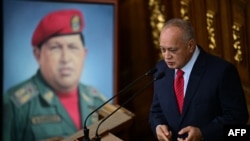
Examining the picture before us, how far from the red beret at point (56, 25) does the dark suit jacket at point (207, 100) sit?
1.61m

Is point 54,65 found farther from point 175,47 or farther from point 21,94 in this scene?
point 175,47

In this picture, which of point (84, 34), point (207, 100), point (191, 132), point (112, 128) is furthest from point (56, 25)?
point (191, 132)

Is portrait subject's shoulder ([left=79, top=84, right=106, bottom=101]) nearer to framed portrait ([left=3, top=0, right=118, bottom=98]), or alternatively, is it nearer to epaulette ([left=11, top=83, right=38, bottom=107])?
framed portrait ([left=3, top=0, right=118, bottom=98])

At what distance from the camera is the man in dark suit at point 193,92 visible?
2027 millimetres

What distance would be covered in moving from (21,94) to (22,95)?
0.01 m

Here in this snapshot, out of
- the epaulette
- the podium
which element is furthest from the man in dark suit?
the epaulette

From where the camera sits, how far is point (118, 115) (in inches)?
96.5

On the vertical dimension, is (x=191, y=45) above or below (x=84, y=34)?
above

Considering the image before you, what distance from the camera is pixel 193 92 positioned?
2.14m

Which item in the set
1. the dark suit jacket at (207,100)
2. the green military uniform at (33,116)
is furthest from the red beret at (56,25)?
the dark suit jacket at (207,100)

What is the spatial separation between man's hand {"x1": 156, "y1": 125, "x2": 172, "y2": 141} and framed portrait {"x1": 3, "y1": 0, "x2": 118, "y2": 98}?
1731 mm

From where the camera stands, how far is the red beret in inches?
147

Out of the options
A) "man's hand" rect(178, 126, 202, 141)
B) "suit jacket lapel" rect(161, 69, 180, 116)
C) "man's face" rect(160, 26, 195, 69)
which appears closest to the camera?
"man's hand" rect(178, 126, 202, 141)

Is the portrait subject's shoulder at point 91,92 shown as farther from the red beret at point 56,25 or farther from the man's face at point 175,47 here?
the man's face at point 175,47
